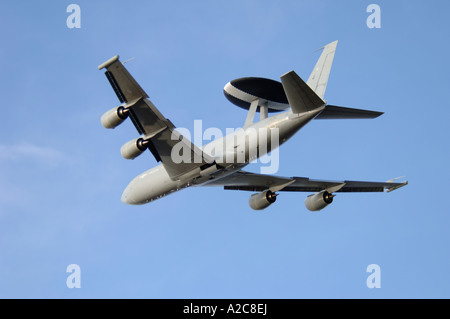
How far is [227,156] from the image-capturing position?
1340 inches

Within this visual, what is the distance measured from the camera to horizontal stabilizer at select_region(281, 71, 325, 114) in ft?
96.5

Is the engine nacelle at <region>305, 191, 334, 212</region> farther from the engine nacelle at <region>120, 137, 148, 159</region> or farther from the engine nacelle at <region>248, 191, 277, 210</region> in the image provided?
the engine nacelle at <region>120, 137, 148, 159</region>

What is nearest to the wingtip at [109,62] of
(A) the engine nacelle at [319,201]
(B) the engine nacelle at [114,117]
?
(B) the engine nacelle at [114,117]

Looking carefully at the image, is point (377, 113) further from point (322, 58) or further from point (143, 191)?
point (143, 191)

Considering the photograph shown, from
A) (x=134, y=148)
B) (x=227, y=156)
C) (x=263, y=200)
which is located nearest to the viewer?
(x=134, y=148)

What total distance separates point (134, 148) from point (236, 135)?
548 centimetres

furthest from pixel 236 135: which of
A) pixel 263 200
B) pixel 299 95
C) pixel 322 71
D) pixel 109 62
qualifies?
pixel 109 62

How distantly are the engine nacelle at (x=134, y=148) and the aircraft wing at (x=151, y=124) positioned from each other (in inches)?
12.8

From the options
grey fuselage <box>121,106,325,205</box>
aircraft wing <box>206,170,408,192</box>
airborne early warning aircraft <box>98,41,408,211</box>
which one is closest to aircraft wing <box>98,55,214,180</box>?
airborne early warning aircraft <box>98,41,408,211</box>

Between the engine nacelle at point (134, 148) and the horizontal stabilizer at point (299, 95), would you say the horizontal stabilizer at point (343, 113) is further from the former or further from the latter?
the engine nacelle at point (134, 148)

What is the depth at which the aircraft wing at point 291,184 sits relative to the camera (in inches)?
1564

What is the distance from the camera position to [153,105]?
31906 millimetres

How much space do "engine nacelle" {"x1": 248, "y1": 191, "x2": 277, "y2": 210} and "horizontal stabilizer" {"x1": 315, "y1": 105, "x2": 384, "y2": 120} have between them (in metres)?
8.23

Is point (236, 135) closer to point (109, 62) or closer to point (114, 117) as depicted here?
point (114, 117)
